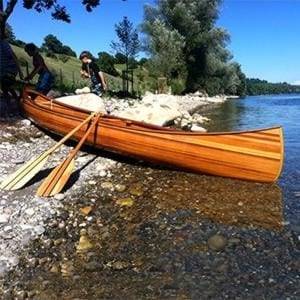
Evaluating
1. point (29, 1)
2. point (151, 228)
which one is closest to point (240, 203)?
point (151, 228)

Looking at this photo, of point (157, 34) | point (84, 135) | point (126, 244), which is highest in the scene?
point (157, 34)

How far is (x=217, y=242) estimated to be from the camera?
5.98 m

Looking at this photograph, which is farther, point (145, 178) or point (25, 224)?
point (145, 178)

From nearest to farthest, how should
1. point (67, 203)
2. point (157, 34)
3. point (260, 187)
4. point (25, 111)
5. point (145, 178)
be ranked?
point (67, 203)
point (260, 187)
point (145, 178)
point (25, 111)
point (157, 34)

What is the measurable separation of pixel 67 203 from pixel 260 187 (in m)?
3.37

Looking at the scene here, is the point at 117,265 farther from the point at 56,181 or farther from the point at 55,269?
the point at 56,181

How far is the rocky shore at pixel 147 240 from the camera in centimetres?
492

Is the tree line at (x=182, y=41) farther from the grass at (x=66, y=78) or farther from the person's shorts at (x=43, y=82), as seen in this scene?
the person's shorts at (x=43, y=82)

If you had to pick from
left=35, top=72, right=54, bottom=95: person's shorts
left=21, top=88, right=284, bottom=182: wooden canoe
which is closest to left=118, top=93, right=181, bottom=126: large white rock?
left=35, top=72, right=54, bottom=95: person's shorts

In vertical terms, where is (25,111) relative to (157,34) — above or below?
below

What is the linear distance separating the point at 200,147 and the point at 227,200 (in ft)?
4.31

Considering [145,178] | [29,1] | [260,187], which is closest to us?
[260,187]

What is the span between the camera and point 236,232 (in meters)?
6.27

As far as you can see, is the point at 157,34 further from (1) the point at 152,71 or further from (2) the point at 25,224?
(2) the point at 25,224
